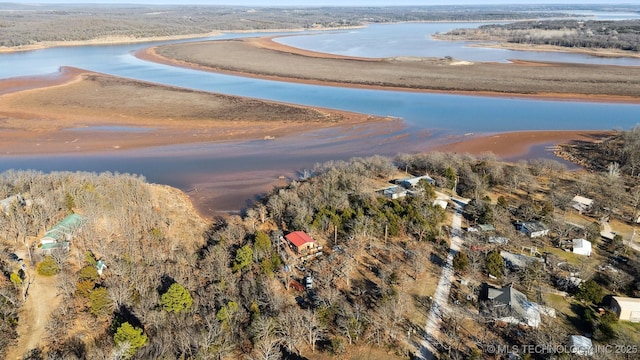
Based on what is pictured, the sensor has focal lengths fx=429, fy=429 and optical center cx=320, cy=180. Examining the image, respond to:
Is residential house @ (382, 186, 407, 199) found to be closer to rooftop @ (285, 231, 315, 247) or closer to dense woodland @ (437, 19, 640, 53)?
rooftop @ (285, 231, 315, 247)

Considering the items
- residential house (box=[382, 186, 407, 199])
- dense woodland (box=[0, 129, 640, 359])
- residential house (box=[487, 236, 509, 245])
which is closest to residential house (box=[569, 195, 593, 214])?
dense woodland (box=[0, 129, 640, 359])

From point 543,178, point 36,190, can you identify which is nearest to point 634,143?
point 543,178

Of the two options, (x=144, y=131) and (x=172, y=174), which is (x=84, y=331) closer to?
(x=172, y=174)

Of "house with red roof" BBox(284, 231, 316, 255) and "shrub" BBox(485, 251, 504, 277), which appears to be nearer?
"shrub" BBox(485, 251, 504, 277)

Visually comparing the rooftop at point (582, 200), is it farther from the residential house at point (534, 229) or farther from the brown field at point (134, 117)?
the brown field at point (134, 117)

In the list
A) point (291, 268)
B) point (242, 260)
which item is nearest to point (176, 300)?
point (242, 260)

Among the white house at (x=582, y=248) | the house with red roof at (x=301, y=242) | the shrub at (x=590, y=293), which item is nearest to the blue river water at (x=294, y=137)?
the house with red roof at (x=301, y=242)

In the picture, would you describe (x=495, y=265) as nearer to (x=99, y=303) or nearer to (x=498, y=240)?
(x=498, y=240)
